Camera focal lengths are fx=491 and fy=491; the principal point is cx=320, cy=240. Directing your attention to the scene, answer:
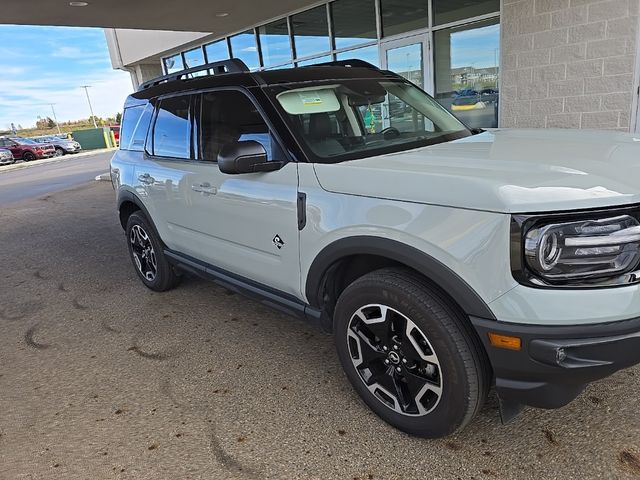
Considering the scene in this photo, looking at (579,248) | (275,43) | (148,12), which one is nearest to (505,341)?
(579,248)

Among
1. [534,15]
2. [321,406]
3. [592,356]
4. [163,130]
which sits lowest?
[321,406]

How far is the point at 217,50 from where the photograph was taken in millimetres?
15289

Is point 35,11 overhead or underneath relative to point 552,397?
overhead

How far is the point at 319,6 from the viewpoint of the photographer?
1093 centimetres

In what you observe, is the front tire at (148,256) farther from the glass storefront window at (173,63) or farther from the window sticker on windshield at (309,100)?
the glass storefront window at (173,63)

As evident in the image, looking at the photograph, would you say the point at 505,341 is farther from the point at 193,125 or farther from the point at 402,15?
the point at 402,15

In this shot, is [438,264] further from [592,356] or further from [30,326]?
[30,326]

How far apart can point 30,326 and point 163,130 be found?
2.14m

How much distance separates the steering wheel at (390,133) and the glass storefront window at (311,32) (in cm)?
858

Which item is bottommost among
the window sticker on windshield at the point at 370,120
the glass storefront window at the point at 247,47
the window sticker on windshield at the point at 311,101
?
the window sticker on windshield at the point at 370,120

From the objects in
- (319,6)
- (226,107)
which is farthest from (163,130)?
(319,6)

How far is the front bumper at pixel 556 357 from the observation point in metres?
1.88

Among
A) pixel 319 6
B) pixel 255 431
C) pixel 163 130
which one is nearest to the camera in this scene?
pixel 255 431

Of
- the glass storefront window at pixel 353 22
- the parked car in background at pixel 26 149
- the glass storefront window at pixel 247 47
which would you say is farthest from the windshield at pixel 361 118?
the parked car in background at pixel 26 149
